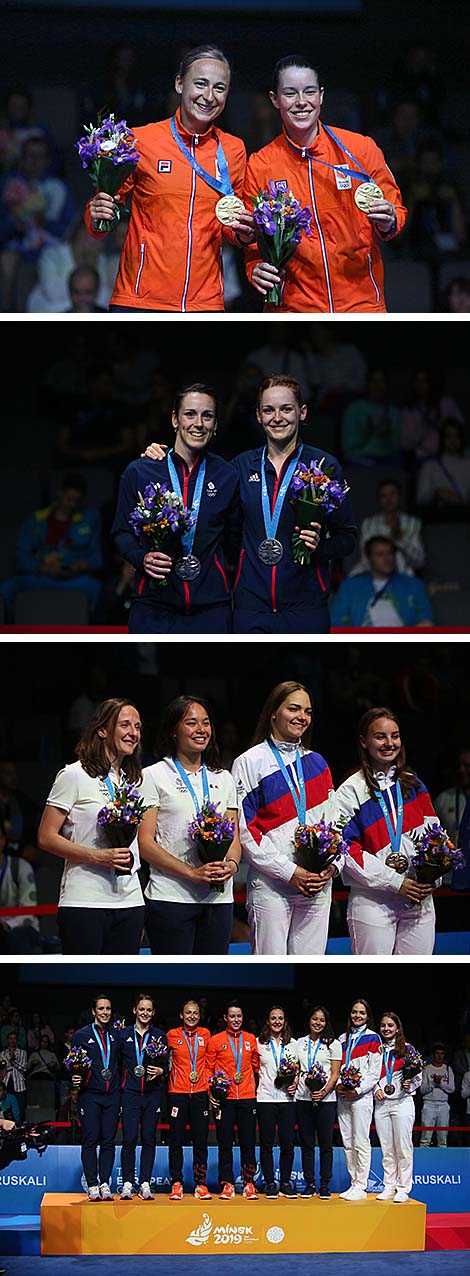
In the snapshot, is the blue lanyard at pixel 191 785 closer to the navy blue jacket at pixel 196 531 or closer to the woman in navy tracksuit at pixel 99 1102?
the navy blue jacket at pixel 196 531

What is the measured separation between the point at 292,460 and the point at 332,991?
314cm

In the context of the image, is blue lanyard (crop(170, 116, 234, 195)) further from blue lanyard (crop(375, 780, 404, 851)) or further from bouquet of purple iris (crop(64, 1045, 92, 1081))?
bouquet of purple iris (crop(64, 1045, 92, 1081))

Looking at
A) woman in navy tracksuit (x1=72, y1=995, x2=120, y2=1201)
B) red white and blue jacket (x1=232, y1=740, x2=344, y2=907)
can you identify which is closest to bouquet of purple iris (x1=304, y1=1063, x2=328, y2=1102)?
woman in navy tracksuit (x1=72, y1=995, x2=120, y2=1201)

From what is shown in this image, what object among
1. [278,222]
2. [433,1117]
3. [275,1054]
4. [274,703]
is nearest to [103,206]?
[278,222]

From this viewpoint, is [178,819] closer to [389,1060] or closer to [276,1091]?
[276,1091]

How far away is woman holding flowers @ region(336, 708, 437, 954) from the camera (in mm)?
6105

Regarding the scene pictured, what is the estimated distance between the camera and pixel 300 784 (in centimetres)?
604

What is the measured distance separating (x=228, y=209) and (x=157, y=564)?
1171 millimetres

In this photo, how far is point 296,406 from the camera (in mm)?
5801

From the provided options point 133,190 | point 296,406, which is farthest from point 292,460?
point 133,190

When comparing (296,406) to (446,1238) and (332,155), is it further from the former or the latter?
(446,1238)

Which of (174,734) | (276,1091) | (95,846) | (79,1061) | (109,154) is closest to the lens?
(109,154)

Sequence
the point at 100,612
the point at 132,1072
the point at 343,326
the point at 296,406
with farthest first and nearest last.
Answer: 1. the point at 343,326
2. the point at 100,612
3. the point at 132,1072
4. the point at 296,406

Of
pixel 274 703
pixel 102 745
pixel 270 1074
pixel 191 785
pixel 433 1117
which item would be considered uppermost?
pixel 274 703
